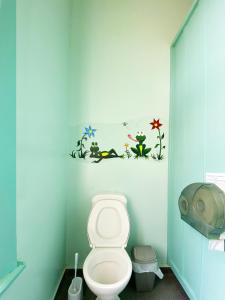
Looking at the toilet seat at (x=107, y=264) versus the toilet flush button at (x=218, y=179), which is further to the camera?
the toilet seat at (x=107, y=264)

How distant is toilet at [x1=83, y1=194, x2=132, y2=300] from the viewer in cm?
150

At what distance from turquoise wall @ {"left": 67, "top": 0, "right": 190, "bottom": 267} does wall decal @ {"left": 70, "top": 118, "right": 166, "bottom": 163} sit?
0.07 ft

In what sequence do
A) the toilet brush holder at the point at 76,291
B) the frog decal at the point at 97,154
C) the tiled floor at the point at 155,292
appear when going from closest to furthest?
the toilet brush holder at the point at 76,291 < the tiled floor at the point at 155,292 < the frog decal at the point at 97,154

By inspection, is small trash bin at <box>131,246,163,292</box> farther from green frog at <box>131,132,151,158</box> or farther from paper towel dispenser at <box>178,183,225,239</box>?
green frog at <box>131,132,151,158</box>

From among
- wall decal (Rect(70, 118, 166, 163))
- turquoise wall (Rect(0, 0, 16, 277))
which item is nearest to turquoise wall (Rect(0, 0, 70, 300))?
turquoise wall (Rect(0, 0, 16, 277))

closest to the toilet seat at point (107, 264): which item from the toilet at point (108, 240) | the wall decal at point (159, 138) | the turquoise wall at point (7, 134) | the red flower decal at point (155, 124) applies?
the toilet at point (108, 240)

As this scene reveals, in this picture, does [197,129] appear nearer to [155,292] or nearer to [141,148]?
[141,148]

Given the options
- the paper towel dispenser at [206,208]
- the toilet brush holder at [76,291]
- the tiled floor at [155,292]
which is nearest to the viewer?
the paper towel dispenser at [206,208]

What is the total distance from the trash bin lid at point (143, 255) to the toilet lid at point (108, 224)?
0.57 ft

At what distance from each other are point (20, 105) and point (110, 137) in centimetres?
109

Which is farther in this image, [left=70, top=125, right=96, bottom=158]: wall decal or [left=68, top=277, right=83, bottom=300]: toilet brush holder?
[left=70, top=125, right=96, bottom=158]: wall decal

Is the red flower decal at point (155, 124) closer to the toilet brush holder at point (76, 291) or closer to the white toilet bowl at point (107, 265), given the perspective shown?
the white toilet bowl at point (107, 265)

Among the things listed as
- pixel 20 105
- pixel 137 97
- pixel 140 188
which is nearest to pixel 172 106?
pixel 137 97

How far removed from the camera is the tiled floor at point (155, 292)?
1.60 metres
